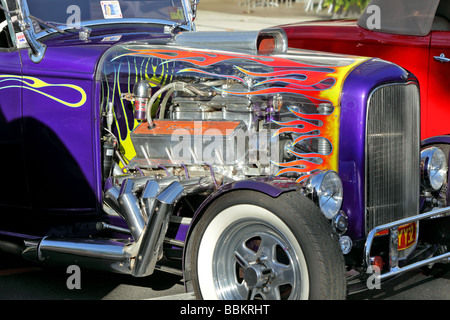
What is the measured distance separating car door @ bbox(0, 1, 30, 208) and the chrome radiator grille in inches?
80.1

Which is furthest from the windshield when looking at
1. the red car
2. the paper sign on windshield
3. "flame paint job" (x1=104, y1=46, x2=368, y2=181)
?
the red car

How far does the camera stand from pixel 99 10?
14.9 ft

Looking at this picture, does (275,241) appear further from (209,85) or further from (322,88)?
(209,85)

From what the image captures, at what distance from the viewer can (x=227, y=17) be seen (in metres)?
16.2

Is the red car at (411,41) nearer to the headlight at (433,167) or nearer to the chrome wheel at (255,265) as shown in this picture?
the headlight at (433,167)

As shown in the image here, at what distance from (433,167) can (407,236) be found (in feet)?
2.39

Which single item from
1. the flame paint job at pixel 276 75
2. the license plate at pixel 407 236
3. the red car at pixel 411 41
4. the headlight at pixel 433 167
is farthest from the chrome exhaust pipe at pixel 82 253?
the red car at pixel 411 41

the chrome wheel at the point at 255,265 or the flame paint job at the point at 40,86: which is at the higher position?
the flame paint job at the point at 40,86

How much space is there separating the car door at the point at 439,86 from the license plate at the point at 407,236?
2.13m

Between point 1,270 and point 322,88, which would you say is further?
point 1,270

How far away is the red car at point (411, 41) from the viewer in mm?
5699

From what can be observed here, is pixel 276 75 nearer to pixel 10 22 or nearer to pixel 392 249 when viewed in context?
pixel 392 249

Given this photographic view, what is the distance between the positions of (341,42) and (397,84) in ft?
8.70

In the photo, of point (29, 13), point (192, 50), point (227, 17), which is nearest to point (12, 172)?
point (29, 13)
